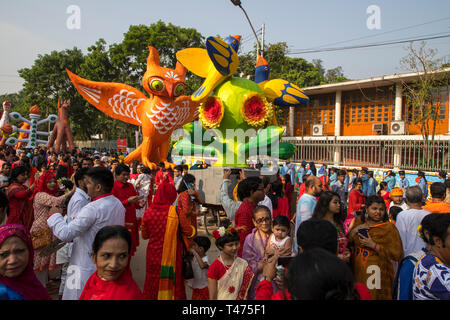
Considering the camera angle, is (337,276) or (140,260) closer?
(337,276)

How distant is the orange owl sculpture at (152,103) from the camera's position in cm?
995

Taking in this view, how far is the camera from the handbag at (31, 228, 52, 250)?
3.37 metres

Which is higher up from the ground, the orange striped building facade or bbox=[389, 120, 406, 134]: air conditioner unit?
the orange striped building facade

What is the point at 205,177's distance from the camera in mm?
6770

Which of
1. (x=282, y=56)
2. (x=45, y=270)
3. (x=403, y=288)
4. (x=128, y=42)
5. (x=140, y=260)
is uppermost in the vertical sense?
(x=128, y=42)

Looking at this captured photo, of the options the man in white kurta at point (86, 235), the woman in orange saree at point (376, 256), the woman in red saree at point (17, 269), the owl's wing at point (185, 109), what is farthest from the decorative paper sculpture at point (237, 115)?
the woman in red saree at point (17, 269)

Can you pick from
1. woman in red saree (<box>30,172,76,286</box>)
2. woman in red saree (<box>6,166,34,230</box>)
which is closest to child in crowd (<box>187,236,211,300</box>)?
woman in red saree (<box>30,172,76,286</box>)

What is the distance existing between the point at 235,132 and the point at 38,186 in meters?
4.36

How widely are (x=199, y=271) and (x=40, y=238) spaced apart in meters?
→ 1.75

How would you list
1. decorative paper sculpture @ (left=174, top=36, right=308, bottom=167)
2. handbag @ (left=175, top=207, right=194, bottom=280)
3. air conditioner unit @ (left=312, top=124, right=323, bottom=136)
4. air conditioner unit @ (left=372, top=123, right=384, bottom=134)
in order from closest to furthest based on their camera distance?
handbag @ (left=175, top=207, right=194, bottom=280), decorative paper sculpture @ (left=174, top=36, right=308, bottom=167), air conditioner unit @ (left=372, top=123, right=384, bottom=134), air conditioner unit @ (left=312, top=124, right=323, bottom=136)

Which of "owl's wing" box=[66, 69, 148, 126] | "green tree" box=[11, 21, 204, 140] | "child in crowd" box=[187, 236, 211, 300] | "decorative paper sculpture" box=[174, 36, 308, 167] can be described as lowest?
"child in crowd" box=[187, 236, 211, 300]

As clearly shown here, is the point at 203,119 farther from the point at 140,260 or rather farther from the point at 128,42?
the point at 128,42

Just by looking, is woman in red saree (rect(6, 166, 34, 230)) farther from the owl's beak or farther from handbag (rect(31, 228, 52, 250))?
the owl's beak

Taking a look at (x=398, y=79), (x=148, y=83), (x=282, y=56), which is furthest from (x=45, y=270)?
(x=282, y=56)
